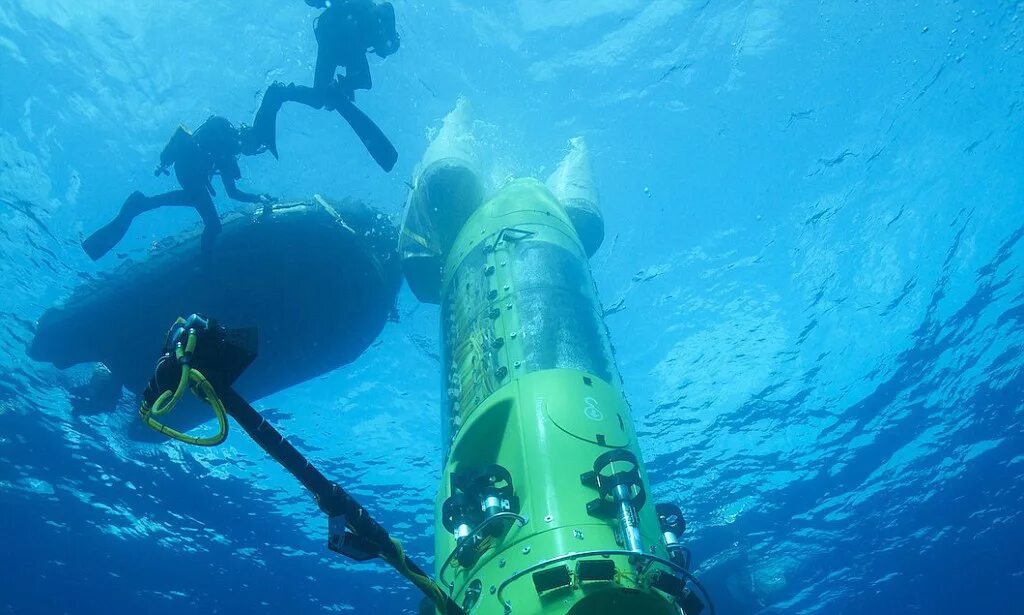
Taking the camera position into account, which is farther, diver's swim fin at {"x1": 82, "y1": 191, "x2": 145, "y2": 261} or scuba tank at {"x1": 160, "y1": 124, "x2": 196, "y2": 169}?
scuba tank at {"x1": 160, "y1": 124, "x2": 196, "y2": 169}

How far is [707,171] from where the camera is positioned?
12234 mm

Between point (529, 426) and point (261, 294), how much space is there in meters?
7.38

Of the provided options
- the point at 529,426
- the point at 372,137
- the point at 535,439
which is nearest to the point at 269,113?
the point at 372,137

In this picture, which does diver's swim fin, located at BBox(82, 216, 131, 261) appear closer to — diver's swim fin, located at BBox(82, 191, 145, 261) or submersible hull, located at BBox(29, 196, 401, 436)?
diver's swim fin, located at BBox(82, 191, 145, 261)

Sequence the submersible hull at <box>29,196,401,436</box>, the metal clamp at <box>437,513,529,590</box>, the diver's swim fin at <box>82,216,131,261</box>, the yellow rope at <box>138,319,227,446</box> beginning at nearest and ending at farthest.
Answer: the yellow rope at <box>138,319,227,446</box>
the metal clamp at <box>437,513,529,590</box>
the diver's swim fin at <box>82,216,131,261</box>
the submersible hull at <box>29,196,401,436</box>

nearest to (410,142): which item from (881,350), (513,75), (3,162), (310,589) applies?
(513,75)

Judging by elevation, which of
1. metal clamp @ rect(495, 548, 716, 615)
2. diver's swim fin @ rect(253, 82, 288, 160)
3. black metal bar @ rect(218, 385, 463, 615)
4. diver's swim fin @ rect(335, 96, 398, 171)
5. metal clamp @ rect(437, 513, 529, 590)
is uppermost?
diver's swim fin @ rect(253, 82, 288, 160)

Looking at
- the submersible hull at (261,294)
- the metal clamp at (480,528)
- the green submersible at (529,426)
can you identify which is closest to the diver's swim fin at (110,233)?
the submersible hull at (261,294)

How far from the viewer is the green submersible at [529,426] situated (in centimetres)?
390

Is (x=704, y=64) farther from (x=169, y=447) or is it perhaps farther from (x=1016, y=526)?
(x=1016, y=526)

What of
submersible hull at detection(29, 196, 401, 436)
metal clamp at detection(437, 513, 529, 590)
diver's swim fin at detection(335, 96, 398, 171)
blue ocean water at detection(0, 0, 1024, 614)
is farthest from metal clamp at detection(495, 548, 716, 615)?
blue ocean water at detection(0, 0, 1024, 614)

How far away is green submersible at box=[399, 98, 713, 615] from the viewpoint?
390cm

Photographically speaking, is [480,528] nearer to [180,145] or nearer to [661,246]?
[180,145]

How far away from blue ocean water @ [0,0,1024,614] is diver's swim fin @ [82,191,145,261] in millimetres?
2880
